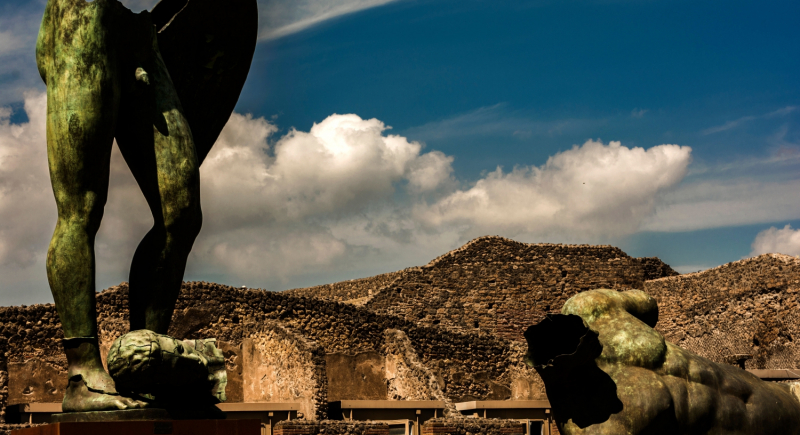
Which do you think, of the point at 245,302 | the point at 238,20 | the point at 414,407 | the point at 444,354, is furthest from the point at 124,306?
the point at 238,20

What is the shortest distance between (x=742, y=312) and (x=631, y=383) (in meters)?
21.8

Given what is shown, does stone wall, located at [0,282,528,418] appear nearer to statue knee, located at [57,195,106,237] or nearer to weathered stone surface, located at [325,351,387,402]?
weathered stone surface, located at [325,351,387,402]

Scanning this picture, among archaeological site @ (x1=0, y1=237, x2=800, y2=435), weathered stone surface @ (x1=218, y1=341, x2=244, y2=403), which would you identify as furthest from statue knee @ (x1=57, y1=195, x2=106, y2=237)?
weathered stone surface @ (x1=218, y1=341, x2=244, y2=403)

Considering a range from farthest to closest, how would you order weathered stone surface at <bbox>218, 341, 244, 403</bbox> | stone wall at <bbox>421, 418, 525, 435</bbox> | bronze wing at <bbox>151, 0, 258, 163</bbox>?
weathered stone surface at <bbox>218, 341, 244, 403</bbox> → stone wall at <bbox>421, 418, 525, 435</bbox> → bronze wing at <bbox>151, 0, 258, 163</bbox>

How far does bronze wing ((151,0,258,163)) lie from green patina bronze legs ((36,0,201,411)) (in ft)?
0.96

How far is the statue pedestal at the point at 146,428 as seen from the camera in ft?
9.55

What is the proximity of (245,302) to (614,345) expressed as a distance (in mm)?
14087

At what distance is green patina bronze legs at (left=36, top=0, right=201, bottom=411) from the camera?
3.20m

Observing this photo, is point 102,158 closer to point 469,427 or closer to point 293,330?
point 469,427

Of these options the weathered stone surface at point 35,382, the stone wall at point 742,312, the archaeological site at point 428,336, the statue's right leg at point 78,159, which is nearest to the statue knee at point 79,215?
the statue's right leg at point 78,159

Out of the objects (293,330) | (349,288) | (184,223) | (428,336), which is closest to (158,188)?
(184,223)

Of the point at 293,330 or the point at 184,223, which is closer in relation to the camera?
the point at 184,223

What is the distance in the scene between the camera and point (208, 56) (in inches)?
156

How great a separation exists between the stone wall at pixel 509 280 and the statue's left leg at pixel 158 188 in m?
24.7
